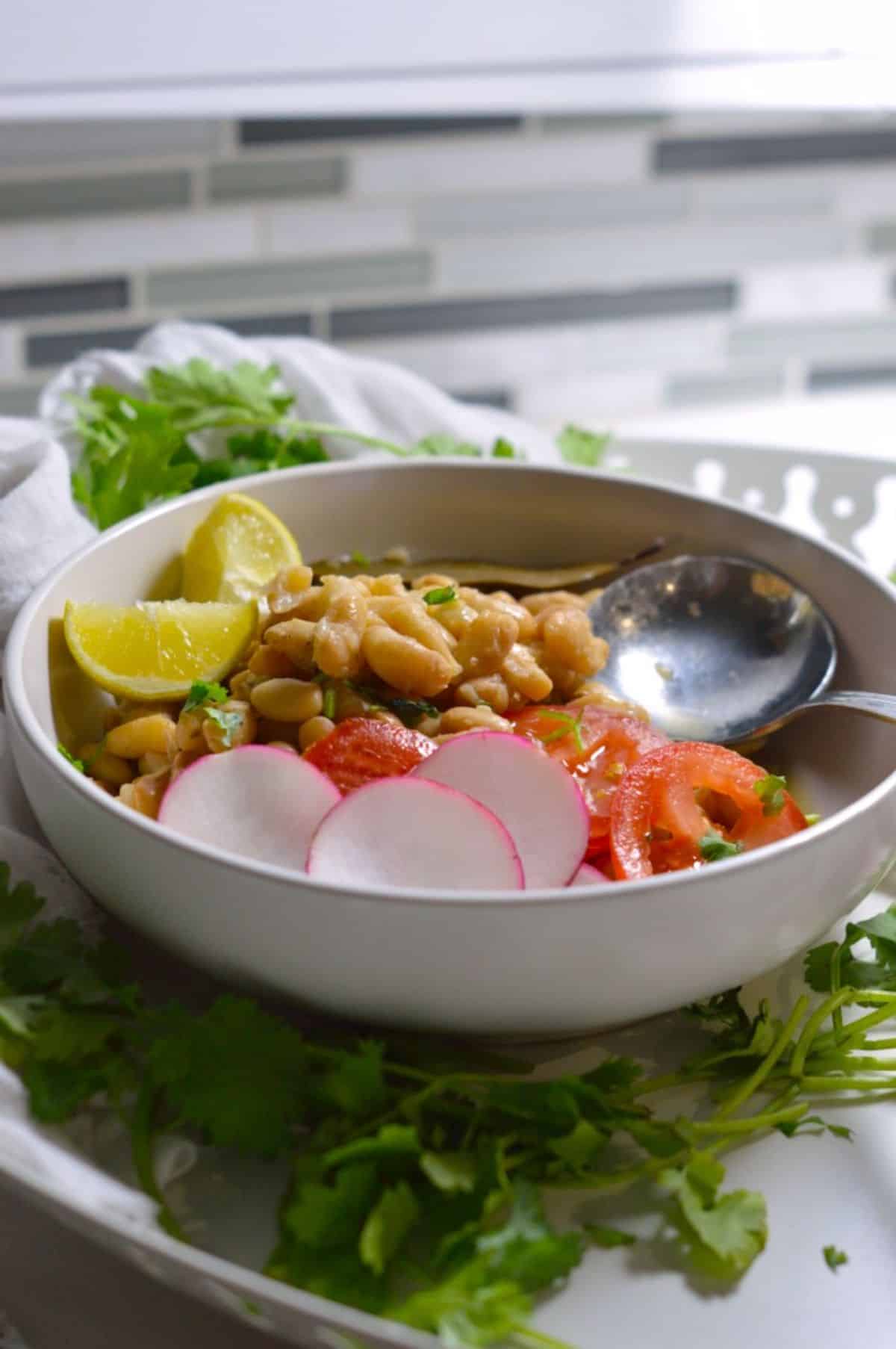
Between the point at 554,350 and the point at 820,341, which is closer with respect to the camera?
the point at 554,350

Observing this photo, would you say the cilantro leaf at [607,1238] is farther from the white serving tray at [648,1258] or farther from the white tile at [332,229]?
the white tile at [332,229]

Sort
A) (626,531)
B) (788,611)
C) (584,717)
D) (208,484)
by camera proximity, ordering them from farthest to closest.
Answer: (208,484), (626,531), (788,611), (584,717)

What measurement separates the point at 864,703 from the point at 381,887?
1.59 ft

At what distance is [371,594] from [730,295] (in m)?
1.59

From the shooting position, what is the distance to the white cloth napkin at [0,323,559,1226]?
2.72ft

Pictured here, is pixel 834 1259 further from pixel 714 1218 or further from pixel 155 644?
pixel 155 644

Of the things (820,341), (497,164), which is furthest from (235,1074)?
(820,341)

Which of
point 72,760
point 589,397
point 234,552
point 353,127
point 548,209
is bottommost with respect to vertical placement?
point 589,397

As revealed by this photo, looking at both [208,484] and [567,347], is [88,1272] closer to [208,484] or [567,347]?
[208,484]

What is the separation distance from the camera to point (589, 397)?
265cm

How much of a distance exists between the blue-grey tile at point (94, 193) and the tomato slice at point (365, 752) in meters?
1.32

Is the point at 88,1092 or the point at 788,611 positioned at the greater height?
the point at 788,611

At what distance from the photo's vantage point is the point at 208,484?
155cm

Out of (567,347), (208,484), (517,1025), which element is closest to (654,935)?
(517,1025)
